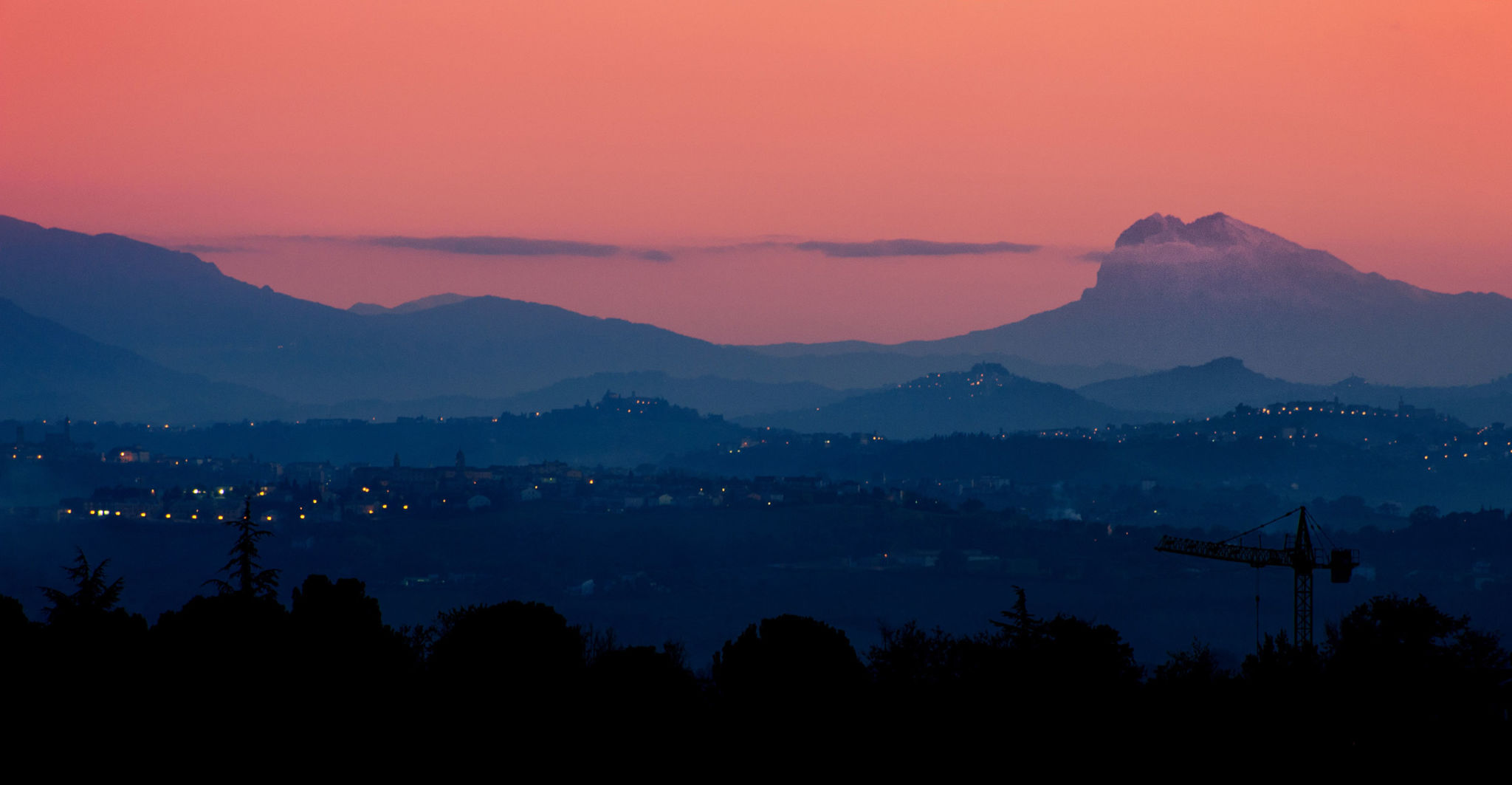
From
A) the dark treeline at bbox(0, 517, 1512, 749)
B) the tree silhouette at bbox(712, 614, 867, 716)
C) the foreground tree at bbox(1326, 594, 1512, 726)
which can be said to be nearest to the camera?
the dark treeline at bbox(0, 517, 1512, 749)

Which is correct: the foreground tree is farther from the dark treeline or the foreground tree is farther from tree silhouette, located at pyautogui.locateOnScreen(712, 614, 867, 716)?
tree silhouette, located at pyautogui.locateOnScreen(712, 614, 867, 716)

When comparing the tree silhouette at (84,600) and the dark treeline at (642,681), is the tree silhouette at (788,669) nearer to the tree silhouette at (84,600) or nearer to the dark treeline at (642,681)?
the dark treeline at (642,681)

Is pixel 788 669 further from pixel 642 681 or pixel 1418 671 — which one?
pixel 1418 671

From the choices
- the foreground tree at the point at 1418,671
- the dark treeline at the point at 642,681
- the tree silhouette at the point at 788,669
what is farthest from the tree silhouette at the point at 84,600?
the foreground tree at the point at 1418,671

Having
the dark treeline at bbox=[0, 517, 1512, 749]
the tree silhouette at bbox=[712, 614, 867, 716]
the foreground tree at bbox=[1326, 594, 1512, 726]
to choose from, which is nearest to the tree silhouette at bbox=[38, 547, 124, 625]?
the dark treeline at bbox=[0, 517, 1512, 749]

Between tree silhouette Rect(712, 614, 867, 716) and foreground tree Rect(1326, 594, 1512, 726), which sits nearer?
foreground tree Rect(1326, 594, 1512, 726)

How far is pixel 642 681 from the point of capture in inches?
2058

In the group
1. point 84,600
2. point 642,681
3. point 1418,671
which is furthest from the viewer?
point 1418,671

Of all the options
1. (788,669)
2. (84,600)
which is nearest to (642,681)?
(788,669)

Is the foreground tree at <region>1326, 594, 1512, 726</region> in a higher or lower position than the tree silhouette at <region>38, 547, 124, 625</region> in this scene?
lower

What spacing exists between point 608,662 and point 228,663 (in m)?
12.9

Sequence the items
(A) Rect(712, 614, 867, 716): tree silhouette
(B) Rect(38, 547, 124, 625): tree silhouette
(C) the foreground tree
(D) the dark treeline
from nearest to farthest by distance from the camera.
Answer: (D) the dark treeline → (B) Rect(38, 547, 124, 625): tree silhouette → (C) the foreground tree → (A) Rect(712, 614, 867, 716): tree silhouette

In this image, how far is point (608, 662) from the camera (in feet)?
178

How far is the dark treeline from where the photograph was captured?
157 feet
